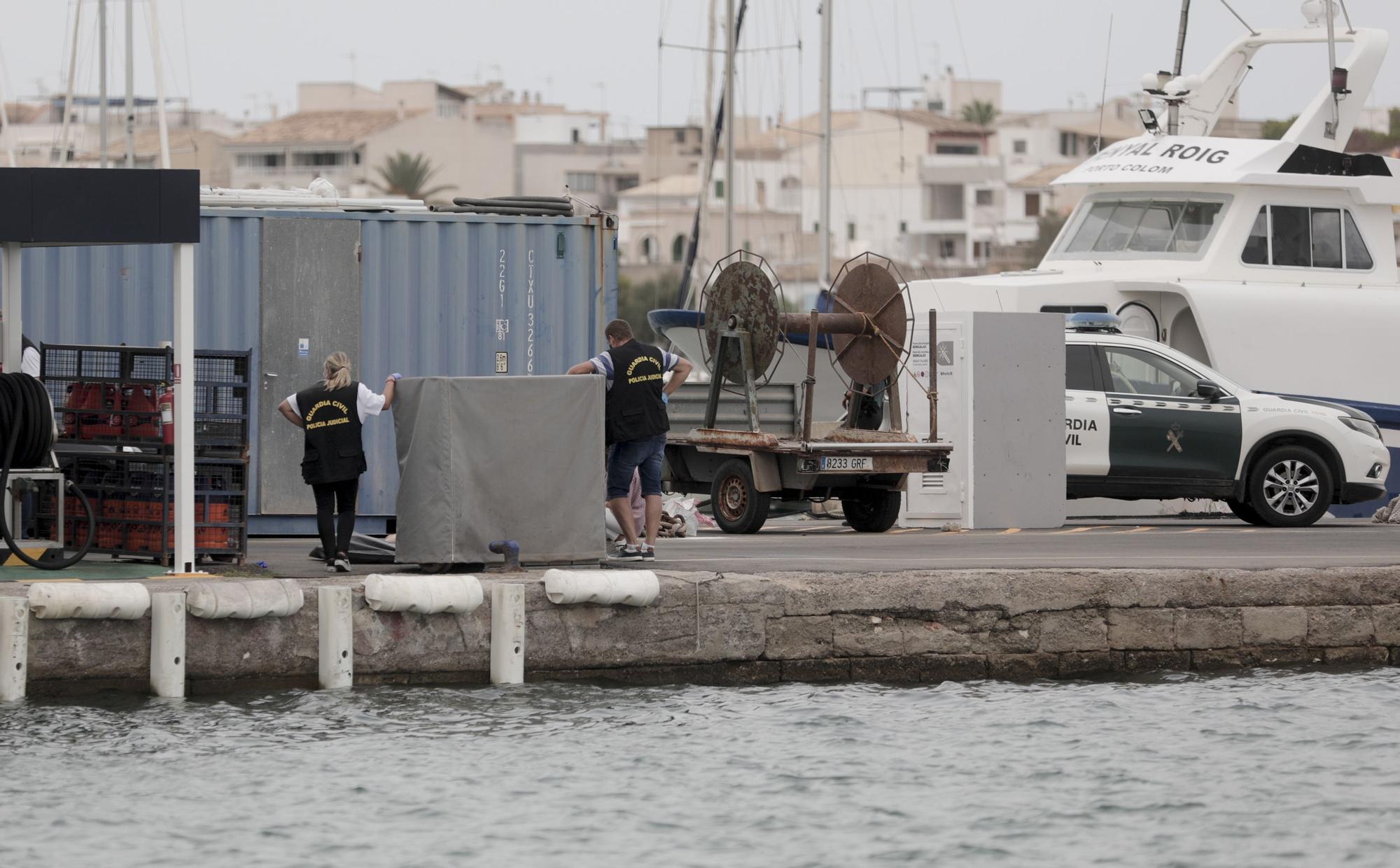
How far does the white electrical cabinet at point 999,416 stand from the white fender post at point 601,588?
5843mm

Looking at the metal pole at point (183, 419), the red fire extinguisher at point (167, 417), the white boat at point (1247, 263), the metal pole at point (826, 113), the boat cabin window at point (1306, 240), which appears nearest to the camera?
the metal pole at point (183, 419)

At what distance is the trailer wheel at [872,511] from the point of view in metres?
18.1

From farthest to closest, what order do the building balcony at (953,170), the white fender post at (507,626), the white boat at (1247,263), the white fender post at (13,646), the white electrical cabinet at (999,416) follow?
1. the building balcony at (953,170)
2. the white boat at (1247,263)
3. the white electrical cabinet at (999,416)
4. the white fender post at (507,626)
5. the white fender post at (13,646)

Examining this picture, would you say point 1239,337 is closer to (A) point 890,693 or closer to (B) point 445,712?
(A) point 890,693

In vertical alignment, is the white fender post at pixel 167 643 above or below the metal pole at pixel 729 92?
below

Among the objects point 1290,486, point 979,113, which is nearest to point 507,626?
point 1290,486

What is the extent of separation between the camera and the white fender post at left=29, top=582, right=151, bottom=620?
37.9 feet

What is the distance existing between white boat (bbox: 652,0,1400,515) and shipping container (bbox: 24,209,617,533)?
5558mm

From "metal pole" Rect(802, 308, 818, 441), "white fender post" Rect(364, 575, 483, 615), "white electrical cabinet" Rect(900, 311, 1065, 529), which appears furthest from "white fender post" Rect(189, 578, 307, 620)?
"white electrical cabinet" Rect(900, 311, 1065, 529)

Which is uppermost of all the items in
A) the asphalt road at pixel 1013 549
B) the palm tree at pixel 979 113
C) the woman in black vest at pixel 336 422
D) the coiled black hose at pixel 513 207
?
the palm tree at pixel 979 113

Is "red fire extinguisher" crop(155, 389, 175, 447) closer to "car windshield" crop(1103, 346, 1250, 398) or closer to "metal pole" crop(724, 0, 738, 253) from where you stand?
"car windshield" crop(1103, 346, 1250, 398)

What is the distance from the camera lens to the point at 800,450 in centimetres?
1672

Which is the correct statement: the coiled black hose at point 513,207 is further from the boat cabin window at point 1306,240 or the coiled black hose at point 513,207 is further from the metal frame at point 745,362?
the boat cabin window at point 1306,240

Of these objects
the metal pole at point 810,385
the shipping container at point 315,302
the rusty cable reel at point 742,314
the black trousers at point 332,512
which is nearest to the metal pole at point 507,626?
the black trousers at point 332,512
